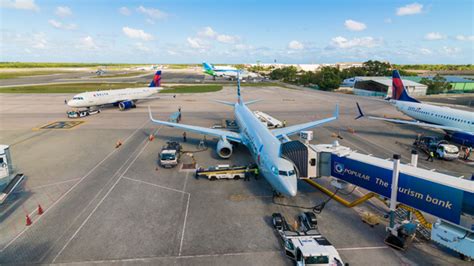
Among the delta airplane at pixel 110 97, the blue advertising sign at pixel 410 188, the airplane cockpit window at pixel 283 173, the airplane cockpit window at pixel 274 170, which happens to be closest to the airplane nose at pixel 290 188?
the airplane cockpit window at pixel 283 173

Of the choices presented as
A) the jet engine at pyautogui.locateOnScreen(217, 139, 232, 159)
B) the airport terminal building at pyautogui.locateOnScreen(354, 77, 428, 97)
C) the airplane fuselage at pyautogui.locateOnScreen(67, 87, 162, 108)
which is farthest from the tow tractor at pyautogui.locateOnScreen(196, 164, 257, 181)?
the airport terminal building at pyautogui.locateOnScreen(354, 77, 428, 97)

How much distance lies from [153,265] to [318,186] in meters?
15.4

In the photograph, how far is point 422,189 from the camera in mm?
16234

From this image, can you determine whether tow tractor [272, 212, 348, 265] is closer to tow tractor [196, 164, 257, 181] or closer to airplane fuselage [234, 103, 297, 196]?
airplane fuselage [234, 103, 297, 196]

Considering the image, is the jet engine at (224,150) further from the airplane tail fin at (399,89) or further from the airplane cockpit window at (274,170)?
the airplane tail fin at (399,89)

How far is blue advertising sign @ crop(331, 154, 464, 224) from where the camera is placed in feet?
49.7

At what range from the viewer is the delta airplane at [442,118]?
3516 centimetres

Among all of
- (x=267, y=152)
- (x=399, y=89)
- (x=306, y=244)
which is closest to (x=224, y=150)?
(x=267, y=152)

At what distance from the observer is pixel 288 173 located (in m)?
19.4

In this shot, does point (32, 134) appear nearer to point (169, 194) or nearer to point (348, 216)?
point (169, 194)

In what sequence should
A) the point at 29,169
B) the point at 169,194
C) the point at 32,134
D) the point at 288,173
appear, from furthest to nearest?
1. the point at 32,134
2. the point at 29,169
3. the point at 169,194
4. the point at 288,173

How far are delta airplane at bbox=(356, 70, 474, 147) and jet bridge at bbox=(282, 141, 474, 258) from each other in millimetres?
19162

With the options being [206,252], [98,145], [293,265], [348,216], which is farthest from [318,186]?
[98,145]

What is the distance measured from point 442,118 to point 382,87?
226 ft
